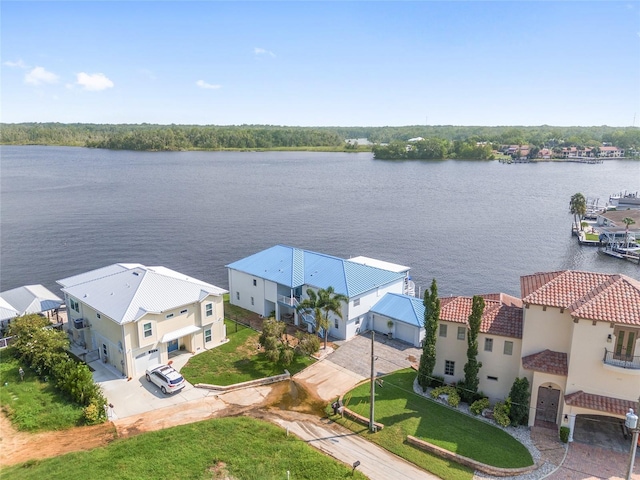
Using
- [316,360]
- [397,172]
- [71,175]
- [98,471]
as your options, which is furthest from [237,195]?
[98,471]

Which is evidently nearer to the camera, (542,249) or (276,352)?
(276,352)

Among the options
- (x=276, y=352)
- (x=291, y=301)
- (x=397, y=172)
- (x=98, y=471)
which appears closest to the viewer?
(x=98, y=471)

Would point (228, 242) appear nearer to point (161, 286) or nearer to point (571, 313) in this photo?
point (161, 286)

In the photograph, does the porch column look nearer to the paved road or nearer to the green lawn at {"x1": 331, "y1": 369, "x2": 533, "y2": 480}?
the green lawn at {"x1": 331, "y1": 369, "x2": 533, "y2": 480}

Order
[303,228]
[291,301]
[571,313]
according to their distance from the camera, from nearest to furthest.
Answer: [571,313] < [291,301] < [303,228]

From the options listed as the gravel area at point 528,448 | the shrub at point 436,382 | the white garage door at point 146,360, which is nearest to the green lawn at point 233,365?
the white garage door at point 146,360

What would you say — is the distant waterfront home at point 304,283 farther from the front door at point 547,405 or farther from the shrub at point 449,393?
the front door at point 547,405
